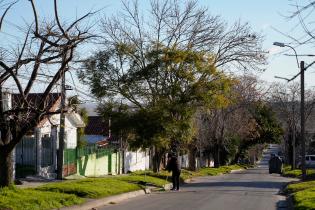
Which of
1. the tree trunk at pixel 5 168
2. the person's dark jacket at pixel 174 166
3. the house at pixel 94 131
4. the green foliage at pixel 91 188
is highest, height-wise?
the house at pixel 94 131

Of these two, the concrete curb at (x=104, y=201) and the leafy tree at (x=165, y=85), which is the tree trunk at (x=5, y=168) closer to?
the concrete curb at (x=104, y=201)

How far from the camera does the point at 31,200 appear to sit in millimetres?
15492

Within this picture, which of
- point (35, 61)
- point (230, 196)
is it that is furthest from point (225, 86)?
point (35, 61)

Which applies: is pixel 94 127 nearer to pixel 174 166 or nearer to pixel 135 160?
pixel 135 160

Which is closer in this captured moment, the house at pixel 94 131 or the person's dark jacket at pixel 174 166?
the person's dark jacket at pixel 174 166

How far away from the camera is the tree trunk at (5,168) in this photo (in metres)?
16.4

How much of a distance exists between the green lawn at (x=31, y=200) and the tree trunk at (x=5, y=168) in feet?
0.80

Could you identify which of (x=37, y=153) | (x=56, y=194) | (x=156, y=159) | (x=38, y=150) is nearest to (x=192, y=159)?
(x=156, y=159)

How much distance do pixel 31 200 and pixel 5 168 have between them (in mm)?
1502

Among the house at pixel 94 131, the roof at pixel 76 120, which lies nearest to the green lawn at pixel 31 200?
the roof at pixel 76 120

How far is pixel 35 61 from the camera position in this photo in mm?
15312

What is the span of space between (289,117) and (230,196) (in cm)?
4395

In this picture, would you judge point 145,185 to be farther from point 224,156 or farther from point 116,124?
point 224,156

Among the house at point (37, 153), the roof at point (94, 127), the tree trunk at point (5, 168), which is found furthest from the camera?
the roof at point (94, 127)
